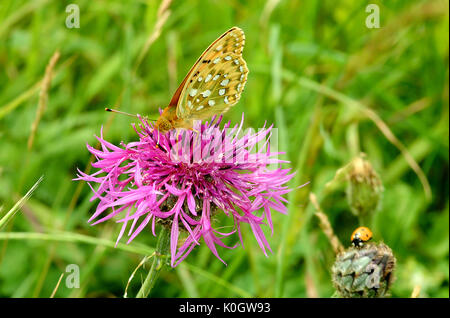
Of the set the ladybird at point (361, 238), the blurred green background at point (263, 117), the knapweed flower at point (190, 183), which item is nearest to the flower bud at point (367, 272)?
the ladybird at point (361, 238)

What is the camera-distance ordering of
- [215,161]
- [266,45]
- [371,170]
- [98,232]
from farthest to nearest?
[266,45]
[98,232]
[371,170]
[215,161]

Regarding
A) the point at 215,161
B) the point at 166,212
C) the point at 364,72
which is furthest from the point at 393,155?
the point at 166,212

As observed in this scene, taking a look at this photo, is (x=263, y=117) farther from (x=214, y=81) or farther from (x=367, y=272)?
(x=367, y=272)

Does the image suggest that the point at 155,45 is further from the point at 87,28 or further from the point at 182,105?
the point at 182,105

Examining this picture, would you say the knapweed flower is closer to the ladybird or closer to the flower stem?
the flower stem

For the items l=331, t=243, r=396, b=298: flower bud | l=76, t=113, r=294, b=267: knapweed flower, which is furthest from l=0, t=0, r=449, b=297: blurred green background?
l=76, t=113, r=294, b=267: knapweed flower

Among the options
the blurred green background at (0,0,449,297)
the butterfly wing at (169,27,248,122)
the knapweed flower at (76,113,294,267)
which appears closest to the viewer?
the knapweed flower at (76,113,294,267)

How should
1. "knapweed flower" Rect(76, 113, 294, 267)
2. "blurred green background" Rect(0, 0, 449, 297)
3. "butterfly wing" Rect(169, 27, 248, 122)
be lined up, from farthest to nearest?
1. "blurred green background" Rect(0, 0, 449, 297)
2. "butterfly wing" Rect(169, 27, 248, 122)
3. "knapweed flower" Rect(76, 113, 294, 267)
